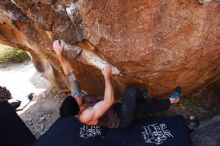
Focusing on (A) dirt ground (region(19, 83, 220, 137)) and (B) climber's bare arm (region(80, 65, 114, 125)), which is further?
(A) dirt ground (region(19, 83, 220, 137))

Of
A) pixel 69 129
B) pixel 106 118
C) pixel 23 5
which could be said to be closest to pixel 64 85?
pixel 69 129

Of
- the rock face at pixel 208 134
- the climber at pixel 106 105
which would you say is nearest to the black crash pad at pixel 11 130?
the climber at pixel 106 105

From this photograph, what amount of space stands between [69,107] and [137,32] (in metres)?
1.39

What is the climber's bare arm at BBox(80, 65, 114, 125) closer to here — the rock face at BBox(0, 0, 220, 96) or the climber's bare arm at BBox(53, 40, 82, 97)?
the rock face at BBox(0, 0, 220, 96)

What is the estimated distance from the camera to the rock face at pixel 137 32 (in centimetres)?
502

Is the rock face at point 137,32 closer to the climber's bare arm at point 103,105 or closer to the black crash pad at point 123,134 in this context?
the climber's bare arm at point 103,105

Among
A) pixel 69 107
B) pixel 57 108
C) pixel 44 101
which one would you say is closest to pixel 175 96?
pixel 69 107

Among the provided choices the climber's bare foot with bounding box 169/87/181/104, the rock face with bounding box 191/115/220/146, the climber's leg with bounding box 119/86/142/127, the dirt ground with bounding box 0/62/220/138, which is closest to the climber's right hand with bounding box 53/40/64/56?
the climber's leg with bounding box 119/86/142/127

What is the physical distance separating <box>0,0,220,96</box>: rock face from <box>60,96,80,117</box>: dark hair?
0.79 metres

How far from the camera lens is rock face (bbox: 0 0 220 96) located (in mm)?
5023

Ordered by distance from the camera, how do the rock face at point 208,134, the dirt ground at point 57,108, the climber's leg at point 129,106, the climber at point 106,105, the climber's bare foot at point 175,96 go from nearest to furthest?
the climber at point 106,105
the rock face at point 208,134
the climber's leg at point 129,106
the climber's bare foot at point 175,96
the dirt ground at point 57,108

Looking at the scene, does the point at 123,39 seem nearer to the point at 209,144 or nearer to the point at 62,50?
the point at 62,50

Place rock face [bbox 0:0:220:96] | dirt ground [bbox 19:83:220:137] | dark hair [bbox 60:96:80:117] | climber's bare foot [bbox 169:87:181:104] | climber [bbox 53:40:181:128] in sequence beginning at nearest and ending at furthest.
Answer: rock face [bbox 0:0:220:96] < dark hair [bbox 60:96:80:117] < climber [bbox 53:40:181:128] < climber's bare foot [bbox 169:87:181:104] < dirt ground [bbox 19:83:220:137]

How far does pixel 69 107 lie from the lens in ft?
17.3
